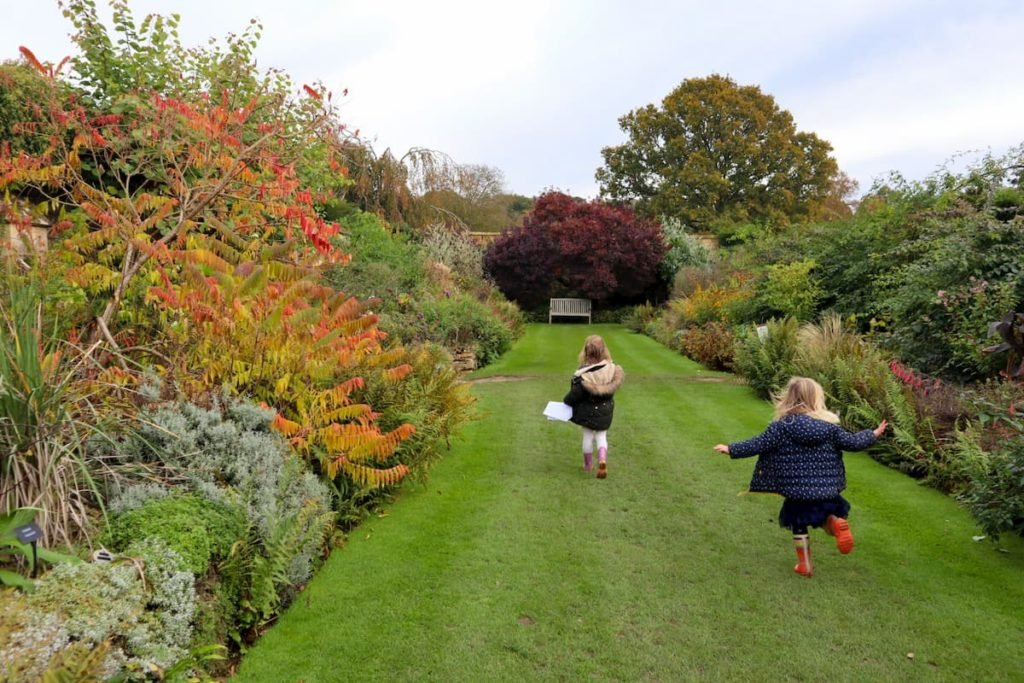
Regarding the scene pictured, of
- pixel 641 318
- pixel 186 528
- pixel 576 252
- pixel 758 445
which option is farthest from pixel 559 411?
pixel 576 252

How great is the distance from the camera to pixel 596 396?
6.95 m

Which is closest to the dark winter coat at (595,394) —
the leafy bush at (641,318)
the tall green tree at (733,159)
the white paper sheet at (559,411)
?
the white paper sheet at (559,411)

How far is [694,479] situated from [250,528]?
14.5 ft

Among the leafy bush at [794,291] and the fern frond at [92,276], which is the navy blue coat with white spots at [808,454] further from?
the leafy bush at [794,291]

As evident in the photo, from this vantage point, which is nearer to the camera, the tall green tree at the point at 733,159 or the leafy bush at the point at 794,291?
the leafy bush at the point at 794,291

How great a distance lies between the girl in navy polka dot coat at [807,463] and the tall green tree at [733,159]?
3543 centimetres

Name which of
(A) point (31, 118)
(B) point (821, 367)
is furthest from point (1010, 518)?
(A) point (31, 118)

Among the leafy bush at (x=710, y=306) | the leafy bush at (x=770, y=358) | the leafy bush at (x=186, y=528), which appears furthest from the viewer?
the leafy bush at (x=710, y=306)

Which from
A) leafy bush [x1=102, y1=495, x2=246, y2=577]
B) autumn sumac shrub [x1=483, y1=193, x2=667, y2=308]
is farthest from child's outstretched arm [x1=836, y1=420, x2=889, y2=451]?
autumn sumac shrub [x1=483, y1=193, x2=667, y2=308]

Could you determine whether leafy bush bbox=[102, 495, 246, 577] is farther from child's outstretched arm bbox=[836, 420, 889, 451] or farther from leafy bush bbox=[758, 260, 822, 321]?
leafy bush bbox=[758, 260, 822, 321]

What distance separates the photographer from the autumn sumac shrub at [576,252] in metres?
26.4

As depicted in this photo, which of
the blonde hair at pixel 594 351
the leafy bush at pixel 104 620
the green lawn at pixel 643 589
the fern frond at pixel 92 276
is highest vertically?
the fern frond at pixel 92 276

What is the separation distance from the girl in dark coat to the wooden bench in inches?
838

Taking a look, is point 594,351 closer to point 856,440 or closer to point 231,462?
point 856,440
